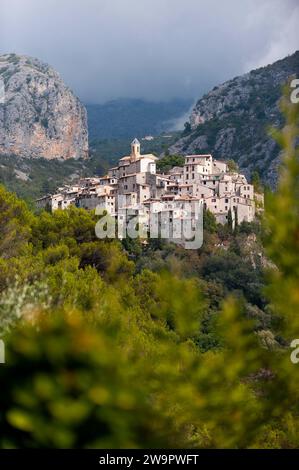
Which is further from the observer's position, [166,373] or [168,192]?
[168,192]

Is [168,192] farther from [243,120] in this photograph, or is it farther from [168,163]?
[243,120]

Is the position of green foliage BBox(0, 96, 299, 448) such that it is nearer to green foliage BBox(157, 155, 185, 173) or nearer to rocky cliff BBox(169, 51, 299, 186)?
green foliage BBox(157, 155, 185, 173)

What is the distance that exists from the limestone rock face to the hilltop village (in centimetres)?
5316

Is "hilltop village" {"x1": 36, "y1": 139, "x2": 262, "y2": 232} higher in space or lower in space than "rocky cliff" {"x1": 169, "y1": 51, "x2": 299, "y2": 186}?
lower

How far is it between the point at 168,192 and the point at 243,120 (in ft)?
156

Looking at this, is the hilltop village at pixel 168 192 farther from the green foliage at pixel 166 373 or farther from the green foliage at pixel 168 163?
the green foliage at pixel 166 373

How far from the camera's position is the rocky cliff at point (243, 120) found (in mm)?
85312

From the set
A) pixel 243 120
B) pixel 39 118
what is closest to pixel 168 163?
pixel 243 120

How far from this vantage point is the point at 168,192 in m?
51.0

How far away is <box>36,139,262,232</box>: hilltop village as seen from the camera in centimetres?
4816

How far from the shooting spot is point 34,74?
383 feet

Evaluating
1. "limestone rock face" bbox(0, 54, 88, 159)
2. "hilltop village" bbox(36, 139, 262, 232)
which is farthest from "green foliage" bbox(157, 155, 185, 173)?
"limestone rock face" bbox(0, 54, 88, 159)

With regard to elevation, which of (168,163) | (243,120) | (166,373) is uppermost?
(243,120)
